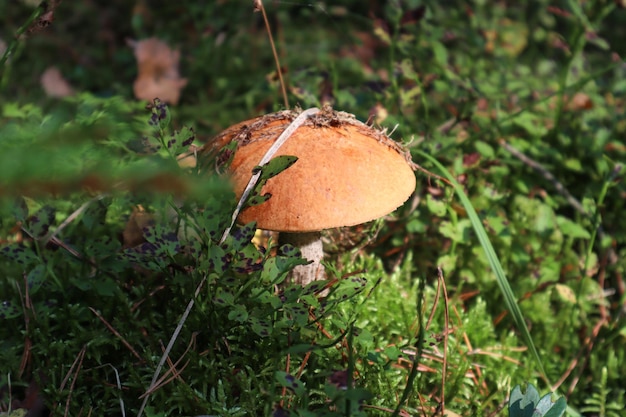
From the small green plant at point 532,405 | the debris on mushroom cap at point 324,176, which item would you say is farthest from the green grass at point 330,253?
the small green plant at point 532,405

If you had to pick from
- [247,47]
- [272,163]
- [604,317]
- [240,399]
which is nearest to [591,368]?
[604,317]

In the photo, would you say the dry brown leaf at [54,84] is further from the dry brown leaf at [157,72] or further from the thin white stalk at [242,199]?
the thin white stalk at [242,199]

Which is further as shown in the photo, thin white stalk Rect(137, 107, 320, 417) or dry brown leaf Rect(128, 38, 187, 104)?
dry brown leaf Rect(128, 38, 187, 104)

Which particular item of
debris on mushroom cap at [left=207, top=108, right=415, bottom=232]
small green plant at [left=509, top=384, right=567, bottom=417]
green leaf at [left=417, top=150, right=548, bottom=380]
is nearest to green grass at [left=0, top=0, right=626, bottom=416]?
green leaf at [left=417, top=150, right=548, bottom=380]

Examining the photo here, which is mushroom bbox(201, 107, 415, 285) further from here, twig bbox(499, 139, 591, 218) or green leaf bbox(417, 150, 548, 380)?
twig bbox(499, 139, 591, 218)

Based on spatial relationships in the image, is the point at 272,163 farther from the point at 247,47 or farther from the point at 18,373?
the point at 247,47

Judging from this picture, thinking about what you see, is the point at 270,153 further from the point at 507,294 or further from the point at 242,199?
the point at 507,294

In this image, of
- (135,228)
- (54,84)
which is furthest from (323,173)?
(54,84)
